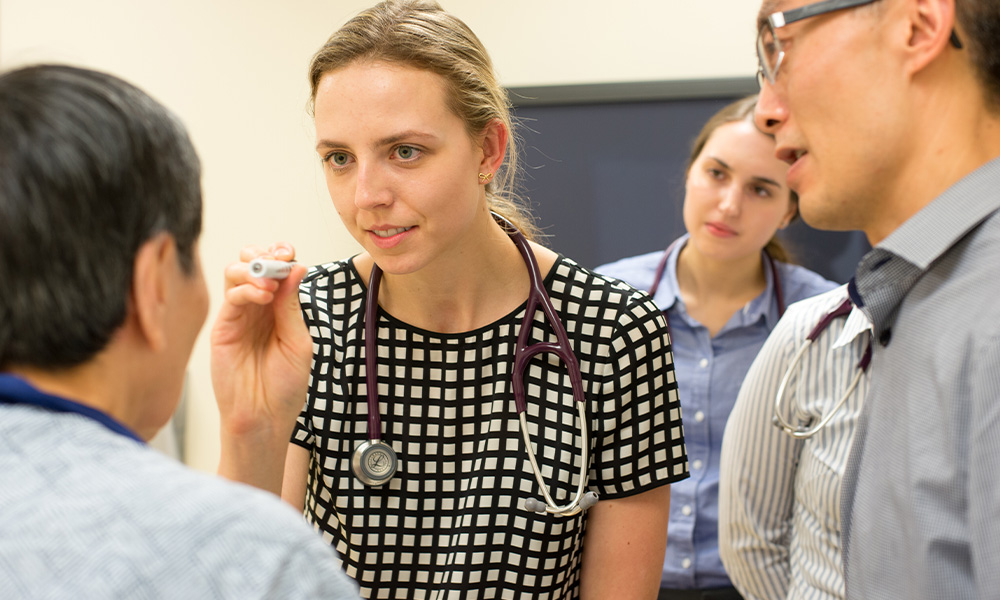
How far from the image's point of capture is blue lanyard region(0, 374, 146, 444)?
66 centimetres

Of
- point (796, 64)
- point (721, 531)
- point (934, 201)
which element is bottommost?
point (721, 531)

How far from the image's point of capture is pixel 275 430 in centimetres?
126

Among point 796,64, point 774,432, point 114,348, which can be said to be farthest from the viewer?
point 774,432

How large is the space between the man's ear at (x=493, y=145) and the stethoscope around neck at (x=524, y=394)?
0.15 meters

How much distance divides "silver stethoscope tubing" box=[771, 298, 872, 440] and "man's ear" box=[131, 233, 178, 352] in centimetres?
107

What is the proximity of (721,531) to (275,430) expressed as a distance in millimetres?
990

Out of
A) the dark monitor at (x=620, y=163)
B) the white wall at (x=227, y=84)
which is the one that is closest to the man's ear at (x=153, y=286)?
the dark monitor at (x=620, y=163)

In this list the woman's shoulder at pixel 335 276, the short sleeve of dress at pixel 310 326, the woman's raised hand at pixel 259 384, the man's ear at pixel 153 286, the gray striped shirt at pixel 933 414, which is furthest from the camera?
the woman's shoulder at pixel 335 276

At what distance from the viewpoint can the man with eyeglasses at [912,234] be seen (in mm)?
926

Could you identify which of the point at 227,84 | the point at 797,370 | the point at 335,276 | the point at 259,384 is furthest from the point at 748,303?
the point at 227,84

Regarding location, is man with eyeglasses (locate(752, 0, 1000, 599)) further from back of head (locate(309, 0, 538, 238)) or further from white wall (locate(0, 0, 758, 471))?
white wall (locate(0, 0, 758, 471))

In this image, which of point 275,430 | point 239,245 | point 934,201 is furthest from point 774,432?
point 239,245

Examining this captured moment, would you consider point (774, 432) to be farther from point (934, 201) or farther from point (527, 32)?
point (527, 32)

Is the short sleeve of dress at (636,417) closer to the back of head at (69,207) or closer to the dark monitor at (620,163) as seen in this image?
the back of head at (69,207)
